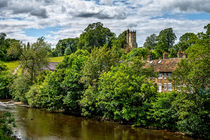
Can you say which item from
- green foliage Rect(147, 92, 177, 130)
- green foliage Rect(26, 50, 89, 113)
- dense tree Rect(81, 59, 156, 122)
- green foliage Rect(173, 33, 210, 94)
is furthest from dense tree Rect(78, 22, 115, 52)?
green foliage Rect(173, 33, 210, 94)

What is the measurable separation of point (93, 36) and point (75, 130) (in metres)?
62.3

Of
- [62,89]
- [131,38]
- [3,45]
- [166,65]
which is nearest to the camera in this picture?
[62,89]

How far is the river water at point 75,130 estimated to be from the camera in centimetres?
2956

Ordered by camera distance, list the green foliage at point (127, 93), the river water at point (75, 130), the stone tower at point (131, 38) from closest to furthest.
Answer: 1. the river water at point (75, 130)
2. the green foliage at point (127, 93)
3. the stone tower at point (131, 38)

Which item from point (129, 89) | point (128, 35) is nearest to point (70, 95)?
point (129, 89)

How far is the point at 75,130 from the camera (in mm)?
32844

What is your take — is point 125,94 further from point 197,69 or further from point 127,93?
point 197,69

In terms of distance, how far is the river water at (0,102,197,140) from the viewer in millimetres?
29562

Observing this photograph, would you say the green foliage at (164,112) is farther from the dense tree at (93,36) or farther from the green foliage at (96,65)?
the dense tree at (93,36)

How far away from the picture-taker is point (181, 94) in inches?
1202

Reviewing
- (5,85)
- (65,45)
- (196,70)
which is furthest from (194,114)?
(65,45)

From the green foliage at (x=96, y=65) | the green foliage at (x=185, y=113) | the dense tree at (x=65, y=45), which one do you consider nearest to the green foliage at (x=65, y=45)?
the dense tree at (x=65, y=45)

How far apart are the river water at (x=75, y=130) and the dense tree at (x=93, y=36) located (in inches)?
2099

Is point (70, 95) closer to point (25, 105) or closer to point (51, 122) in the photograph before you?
point (51, 122)
